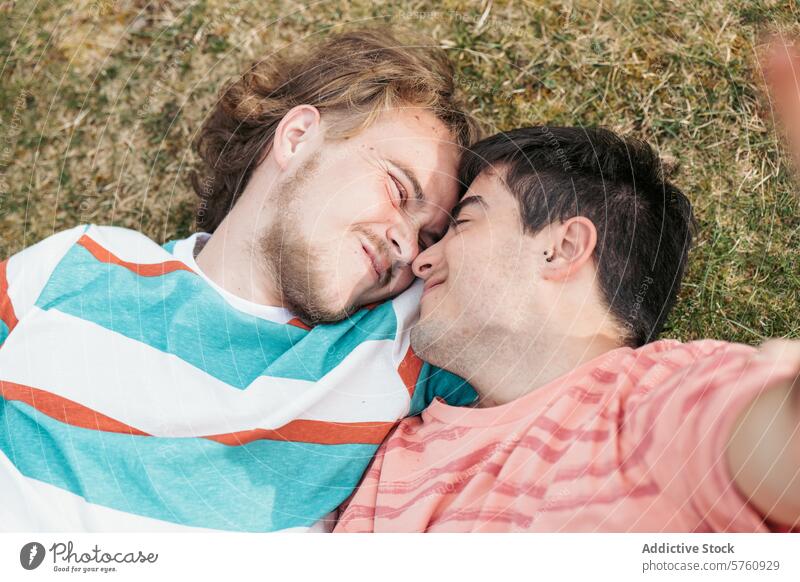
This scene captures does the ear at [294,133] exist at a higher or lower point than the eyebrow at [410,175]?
higher

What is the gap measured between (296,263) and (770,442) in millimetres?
621

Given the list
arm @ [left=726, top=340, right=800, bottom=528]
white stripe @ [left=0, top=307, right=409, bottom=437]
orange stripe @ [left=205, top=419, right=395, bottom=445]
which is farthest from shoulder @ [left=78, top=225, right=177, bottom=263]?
arm @ [left=726, top=340, right=800, bottom=528]

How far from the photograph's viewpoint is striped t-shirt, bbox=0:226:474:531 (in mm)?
936

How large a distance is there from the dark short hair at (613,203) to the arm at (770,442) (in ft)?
0.71

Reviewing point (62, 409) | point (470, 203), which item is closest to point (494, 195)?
point (470, 203)

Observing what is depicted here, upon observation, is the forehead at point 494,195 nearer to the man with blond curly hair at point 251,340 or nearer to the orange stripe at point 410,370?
the man with blond curly hair at point 251,340

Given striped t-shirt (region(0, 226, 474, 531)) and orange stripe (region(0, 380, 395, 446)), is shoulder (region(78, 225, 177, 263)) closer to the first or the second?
striped t-shirt (region(0, 226, 474, 531))

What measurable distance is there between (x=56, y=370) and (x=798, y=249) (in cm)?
110

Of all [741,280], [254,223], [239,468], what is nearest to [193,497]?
[239,468]

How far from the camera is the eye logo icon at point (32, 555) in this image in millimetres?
883

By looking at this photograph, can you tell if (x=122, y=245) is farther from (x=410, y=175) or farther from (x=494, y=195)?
(x=494, y=195)

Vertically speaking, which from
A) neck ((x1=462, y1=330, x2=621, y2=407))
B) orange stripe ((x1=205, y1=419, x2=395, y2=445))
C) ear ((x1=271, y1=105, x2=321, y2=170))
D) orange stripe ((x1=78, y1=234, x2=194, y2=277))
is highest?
ear ((x1=271, y1=105, x2=321, y2=170))

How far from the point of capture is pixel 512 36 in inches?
48.7

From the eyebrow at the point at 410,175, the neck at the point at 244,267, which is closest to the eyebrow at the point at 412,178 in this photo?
the eyebrow at the point at 410,175
